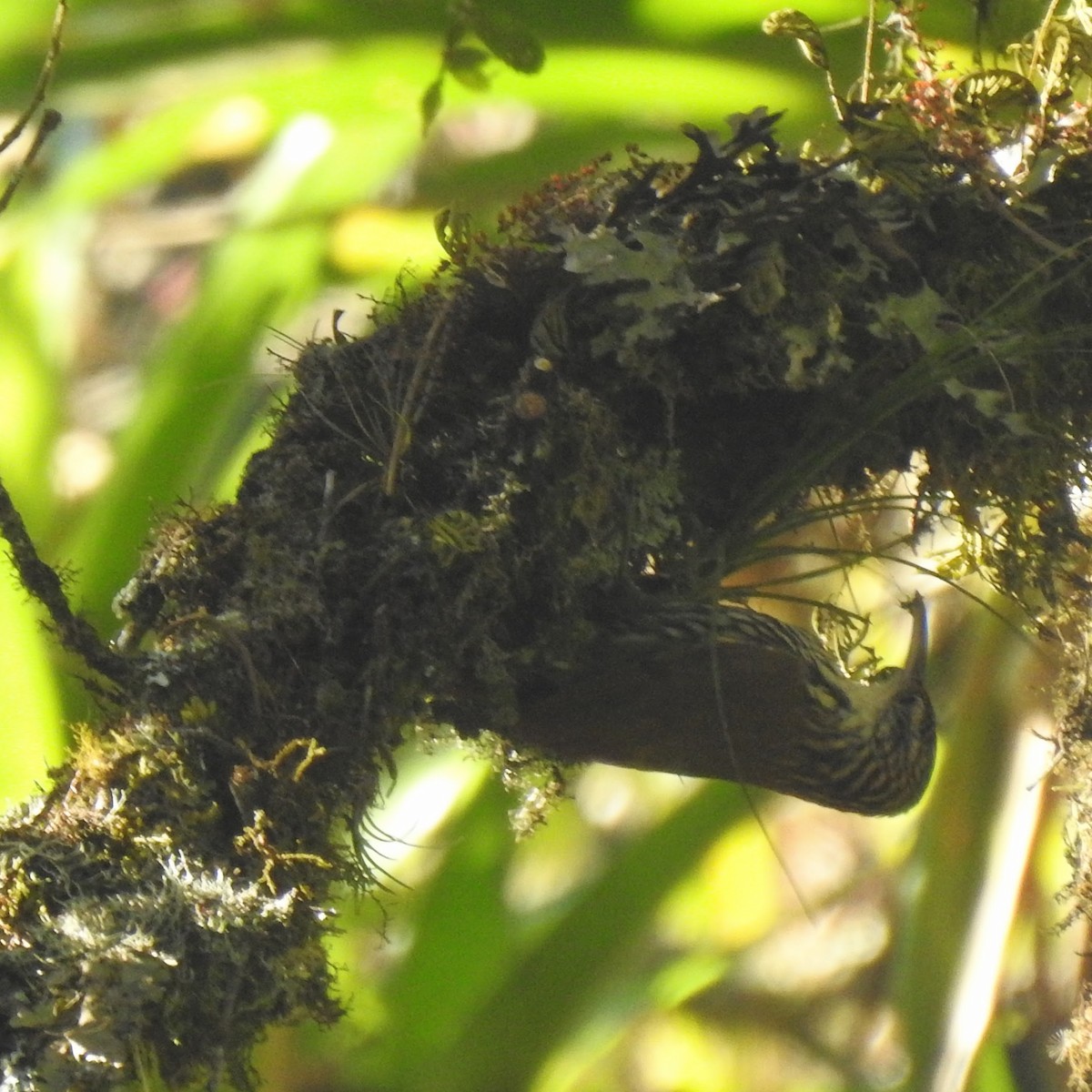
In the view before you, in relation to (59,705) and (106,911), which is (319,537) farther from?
(59,705)

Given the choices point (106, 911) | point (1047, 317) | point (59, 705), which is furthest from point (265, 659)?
point (59, 705)

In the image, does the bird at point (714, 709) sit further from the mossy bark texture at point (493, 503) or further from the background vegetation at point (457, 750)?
the background vegetation at point (457, 750)

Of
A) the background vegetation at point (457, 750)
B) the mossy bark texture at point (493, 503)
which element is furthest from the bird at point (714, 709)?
the background vegetation at point (457, 750)

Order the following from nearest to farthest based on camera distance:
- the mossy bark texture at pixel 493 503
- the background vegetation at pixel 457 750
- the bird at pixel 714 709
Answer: the mossy bark texture at pixel 493 503
the bird at pixel 714 709
the background vegetation at pixel 457 750

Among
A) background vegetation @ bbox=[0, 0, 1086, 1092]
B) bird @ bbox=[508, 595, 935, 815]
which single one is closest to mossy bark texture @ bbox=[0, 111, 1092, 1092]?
bird @ bbox=[508, 595, 935, 815]

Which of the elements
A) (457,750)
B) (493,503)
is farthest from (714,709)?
(457,750)

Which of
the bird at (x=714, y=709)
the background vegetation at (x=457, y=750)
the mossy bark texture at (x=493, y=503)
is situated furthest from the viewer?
the background vegetation at (x=457, y=750)

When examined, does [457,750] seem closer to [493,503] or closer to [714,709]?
[714,709]
